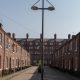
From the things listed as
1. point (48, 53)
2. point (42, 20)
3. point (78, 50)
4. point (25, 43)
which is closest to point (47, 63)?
point (48, 53)

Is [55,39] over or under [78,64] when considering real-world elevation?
over

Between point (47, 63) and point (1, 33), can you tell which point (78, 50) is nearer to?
point (1, 33)

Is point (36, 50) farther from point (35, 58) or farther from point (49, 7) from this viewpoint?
point (49, 7)

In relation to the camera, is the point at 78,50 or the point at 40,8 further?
the point at 78,50

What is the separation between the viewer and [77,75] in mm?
43938

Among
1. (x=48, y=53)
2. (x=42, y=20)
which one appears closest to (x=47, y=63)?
(x=48, y=53)

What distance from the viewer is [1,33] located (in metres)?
44.9

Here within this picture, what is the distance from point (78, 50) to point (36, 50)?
394 feet

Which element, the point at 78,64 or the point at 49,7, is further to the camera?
the point at 78,64

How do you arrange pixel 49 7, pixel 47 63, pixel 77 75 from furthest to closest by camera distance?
pixel 47 63 < pixel 77 75 < pixel 49 7

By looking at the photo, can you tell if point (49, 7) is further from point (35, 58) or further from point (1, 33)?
point (35, 58)

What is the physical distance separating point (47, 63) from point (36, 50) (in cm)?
993

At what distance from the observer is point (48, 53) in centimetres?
16525

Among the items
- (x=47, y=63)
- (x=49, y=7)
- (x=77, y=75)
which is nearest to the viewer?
(x=49, y=7)
